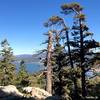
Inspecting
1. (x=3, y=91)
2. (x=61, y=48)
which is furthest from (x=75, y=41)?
(x=3, y=91)

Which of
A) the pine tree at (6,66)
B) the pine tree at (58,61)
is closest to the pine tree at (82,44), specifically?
the pine tree at (58,61)

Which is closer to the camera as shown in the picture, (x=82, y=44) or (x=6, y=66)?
(x=82, y=44)

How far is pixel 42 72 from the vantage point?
28656 mm

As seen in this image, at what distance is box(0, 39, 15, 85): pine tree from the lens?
214 feet

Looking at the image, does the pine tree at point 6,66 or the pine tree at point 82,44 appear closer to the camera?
the pine tree at point 82,44

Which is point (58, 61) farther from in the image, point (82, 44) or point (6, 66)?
point (6, 66)

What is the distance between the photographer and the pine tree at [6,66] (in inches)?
2574

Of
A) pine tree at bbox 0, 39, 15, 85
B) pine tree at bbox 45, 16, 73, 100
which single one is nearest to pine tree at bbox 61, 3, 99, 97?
pine tree at bbox 45, 16, 73, 100

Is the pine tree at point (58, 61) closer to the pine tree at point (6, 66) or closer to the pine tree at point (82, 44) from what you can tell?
the pine tree at point (82, 44)

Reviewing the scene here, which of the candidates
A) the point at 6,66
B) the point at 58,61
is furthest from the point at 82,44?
the point at 6,66

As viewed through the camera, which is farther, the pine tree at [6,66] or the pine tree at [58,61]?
the pine tree at [6,66]

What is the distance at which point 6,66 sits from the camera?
217 feet

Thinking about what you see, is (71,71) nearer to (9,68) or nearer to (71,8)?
(71,8)

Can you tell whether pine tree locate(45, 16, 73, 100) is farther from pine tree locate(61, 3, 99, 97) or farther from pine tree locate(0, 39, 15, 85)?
pine tree locate(0, 39, 15, 85)
